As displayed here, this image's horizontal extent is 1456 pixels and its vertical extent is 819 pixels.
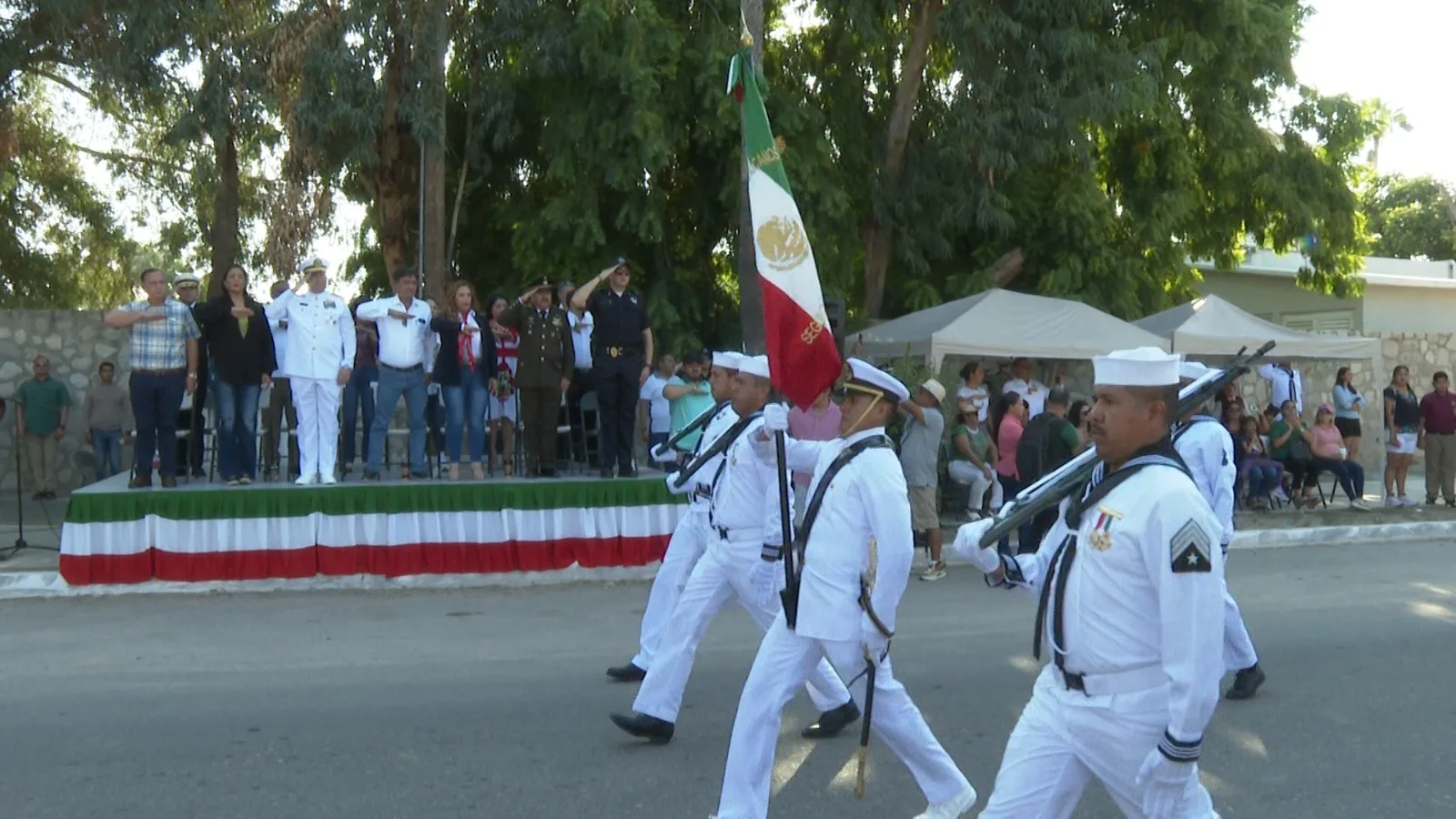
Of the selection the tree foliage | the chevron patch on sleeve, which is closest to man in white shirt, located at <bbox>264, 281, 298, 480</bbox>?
the tree foliage

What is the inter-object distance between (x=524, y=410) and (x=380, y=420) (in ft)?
4.13

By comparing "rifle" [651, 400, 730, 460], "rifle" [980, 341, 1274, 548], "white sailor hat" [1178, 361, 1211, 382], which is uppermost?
"white sailor hat" [1178, 361, 1211, 382]

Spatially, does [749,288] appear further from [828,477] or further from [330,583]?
[828,477]

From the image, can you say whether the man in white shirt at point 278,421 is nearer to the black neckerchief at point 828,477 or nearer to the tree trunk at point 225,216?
the tree trunk at point 225,216

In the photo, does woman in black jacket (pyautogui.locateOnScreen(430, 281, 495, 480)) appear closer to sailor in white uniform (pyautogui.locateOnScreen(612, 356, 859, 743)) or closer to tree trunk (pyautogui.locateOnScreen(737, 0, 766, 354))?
tree trunk (pyautogui.locateOnScreen(737, 0, 766, 354))

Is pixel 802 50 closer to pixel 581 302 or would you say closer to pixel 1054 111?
pixel 1054 111

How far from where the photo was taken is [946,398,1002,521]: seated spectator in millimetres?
15117

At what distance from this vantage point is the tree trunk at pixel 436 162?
55.4ft

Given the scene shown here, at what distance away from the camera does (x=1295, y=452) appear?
18297 millimetres

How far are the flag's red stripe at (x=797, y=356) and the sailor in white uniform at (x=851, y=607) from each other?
436mm

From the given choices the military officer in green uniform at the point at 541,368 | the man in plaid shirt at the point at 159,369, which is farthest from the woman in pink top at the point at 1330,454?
the man in plaid shirt at the point at 159,369

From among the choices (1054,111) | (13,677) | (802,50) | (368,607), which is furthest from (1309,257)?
(13,677)

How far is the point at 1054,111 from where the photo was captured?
1909cm

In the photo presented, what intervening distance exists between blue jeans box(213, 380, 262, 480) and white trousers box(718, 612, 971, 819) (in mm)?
8100
